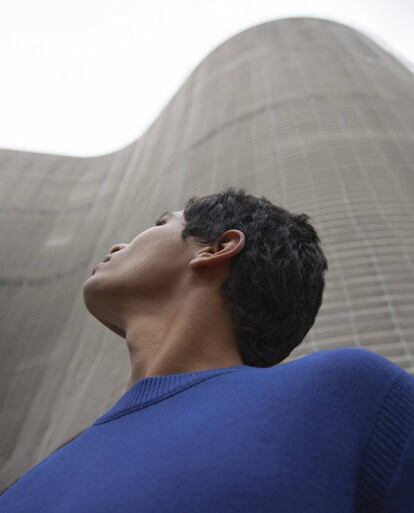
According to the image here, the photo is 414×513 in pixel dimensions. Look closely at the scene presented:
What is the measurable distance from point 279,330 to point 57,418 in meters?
2.14

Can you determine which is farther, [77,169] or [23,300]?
[77,169]

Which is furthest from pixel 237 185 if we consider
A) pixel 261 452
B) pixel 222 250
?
pixel 261 452

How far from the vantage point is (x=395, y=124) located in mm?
2777

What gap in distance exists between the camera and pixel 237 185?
259cm

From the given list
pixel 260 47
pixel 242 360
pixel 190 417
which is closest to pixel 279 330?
pixel 242 360

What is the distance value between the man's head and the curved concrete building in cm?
84

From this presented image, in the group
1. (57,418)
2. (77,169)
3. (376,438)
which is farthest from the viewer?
(77,169)

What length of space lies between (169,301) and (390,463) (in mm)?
398

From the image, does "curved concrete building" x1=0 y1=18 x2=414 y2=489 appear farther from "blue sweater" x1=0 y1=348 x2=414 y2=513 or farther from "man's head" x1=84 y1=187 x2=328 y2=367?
"blue sweater" x1=0 y1=348 x2=414 y2=513

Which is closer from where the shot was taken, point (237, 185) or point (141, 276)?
point (141, 276)

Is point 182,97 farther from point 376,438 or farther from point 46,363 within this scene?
point 376,438

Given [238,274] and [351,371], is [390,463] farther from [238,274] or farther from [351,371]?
[238,274]

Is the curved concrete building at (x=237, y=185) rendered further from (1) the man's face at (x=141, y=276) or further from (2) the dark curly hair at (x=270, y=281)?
(1) the man's face at (x=141, y=276)

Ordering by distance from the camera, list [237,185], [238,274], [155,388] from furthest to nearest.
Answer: [237,185] → [238,274] → [155,388]
